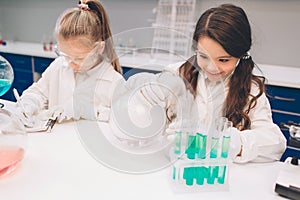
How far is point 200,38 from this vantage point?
893 millimetres

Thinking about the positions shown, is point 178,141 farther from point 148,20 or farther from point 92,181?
point 148,20

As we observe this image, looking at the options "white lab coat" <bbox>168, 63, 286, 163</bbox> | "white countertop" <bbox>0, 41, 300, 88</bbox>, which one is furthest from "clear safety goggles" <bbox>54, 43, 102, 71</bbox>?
"white lab coat" <bbox>168, 63, 286, 163</bbox>

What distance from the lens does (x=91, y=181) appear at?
66cm

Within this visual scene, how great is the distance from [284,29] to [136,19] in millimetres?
1254

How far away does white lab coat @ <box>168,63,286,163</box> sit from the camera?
0.77 metres

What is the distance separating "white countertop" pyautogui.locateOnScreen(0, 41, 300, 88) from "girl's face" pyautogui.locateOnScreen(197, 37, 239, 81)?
95 mm

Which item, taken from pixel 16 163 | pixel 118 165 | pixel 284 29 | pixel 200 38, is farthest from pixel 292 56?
pixel 16 163

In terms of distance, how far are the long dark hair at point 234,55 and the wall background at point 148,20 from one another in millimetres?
433

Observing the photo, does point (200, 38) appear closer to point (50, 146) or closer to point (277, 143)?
point (277, 143)

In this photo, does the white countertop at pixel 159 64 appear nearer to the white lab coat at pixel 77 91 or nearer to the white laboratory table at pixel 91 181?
the white lab coat at pixel 77 91

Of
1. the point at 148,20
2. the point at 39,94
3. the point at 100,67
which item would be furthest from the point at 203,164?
the point at 148,20

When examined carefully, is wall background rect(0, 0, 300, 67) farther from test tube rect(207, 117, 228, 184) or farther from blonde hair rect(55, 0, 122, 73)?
test tube rect(207, 117, 228, 184)

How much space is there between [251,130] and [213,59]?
24 centimetres

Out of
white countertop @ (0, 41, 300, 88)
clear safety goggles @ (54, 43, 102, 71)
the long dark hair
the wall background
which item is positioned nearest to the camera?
white countertop @ (0, 41, 300, 88)
